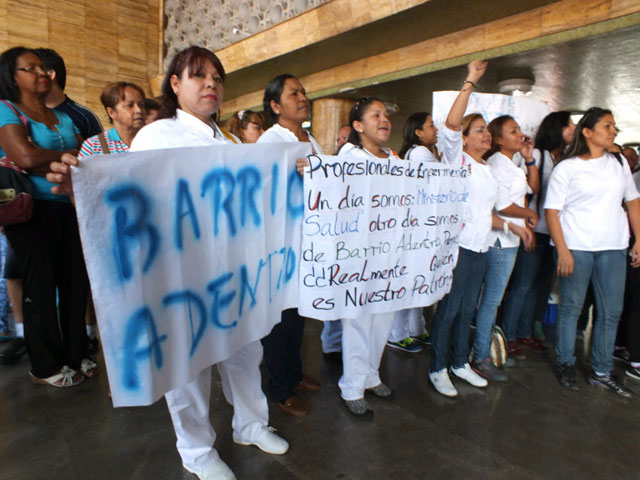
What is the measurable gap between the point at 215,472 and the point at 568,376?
231 cm

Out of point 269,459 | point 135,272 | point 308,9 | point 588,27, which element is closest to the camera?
point 135,272

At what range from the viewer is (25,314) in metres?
2.24

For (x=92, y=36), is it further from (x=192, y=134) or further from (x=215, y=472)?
(x=215, y=472)

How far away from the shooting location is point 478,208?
2385mm

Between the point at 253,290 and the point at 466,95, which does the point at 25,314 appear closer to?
the point at 253,290

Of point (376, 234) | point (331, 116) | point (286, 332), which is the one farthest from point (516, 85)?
point (286, 332)

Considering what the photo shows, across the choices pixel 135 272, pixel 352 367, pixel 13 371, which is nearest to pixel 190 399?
pixel 135 272

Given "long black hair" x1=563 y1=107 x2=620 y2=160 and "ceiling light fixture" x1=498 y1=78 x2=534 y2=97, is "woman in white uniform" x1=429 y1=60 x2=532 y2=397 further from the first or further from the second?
"ceiling light fixture" x1=498 y1=78 x2=534 y2=97

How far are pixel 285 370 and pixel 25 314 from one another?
1493 millimetres

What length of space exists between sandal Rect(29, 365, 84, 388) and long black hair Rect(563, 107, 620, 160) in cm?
337

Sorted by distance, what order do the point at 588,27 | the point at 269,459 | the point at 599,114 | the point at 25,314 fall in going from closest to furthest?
1. the point at 269,459
2. the point at 25,314
3. the point at 599,114
4. the point at 588,27

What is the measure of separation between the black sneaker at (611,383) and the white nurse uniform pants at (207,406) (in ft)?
7.33

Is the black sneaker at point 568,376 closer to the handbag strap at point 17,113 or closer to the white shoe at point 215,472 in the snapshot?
the white shoe at point 215,472

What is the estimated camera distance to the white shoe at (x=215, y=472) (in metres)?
1.57
